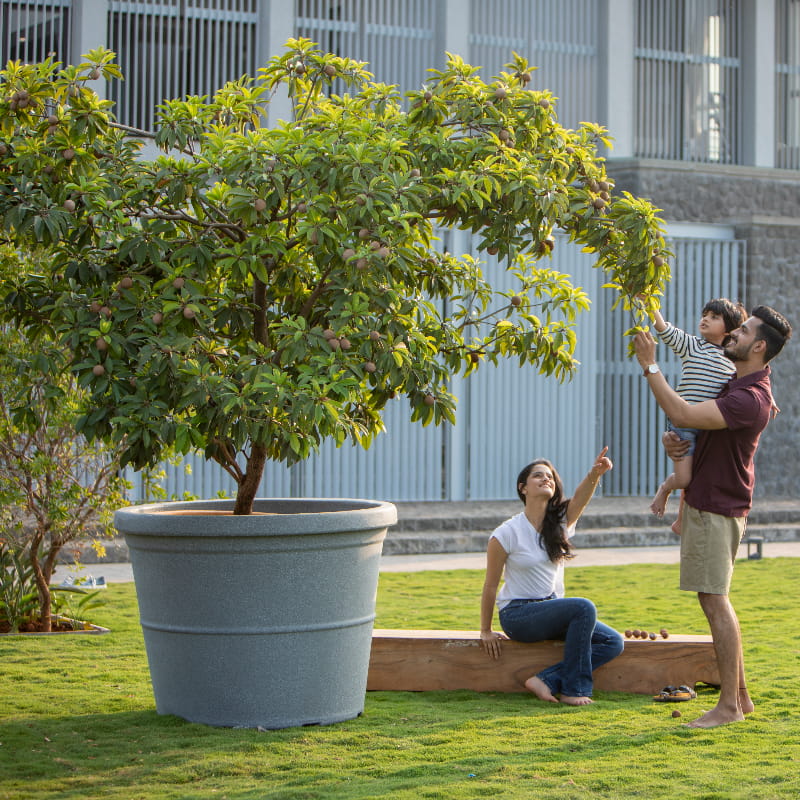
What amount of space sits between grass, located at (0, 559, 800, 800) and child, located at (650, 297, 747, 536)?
1.04 metres

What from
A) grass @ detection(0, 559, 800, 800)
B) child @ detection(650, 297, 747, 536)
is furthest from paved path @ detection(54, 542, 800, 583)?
child @ detection(650, 297, 747, 536)

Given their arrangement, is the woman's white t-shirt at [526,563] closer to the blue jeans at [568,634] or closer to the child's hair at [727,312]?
the blue jeans at [568,634]

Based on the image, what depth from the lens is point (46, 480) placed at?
8.12 metres

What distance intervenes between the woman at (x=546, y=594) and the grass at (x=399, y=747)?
0.59 ft

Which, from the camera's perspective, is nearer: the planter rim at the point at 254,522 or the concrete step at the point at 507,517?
the planter rim at the point at 254,522

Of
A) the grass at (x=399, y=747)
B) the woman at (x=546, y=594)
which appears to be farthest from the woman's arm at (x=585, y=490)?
the grass at (x=399, y=747)

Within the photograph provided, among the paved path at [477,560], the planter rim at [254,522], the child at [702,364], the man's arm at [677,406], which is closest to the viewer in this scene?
the planter rim at [254,522]

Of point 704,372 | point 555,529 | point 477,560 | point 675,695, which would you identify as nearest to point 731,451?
point 704,372

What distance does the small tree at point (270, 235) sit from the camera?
17.2 feet

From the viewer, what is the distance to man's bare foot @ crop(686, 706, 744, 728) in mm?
5707

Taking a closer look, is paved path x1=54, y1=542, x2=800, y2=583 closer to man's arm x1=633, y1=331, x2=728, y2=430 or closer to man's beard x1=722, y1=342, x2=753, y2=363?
man's beard x1=722, y1=342, x2=753, y2=363

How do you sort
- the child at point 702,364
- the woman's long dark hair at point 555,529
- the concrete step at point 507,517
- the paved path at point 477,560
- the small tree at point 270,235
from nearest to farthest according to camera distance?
the small tree at point 270,235 → the child at point 702,364 → the woman's long dark hair at point 555,529 → the paved path at point 477,560 → the concrete step at point 507,517

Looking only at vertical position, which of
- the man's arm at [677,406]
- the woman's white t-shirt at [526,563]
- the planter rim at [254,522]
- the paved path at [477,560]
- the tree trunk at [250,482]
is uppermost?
the man's arm at [677,406]

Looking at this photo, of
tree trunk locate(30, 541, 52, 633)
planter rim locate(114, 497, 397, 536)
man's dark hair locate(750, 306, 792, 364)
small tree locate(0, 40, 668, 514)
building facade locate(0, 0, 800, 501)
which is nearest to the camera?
small tree locate(0, 40, 668, 514)
